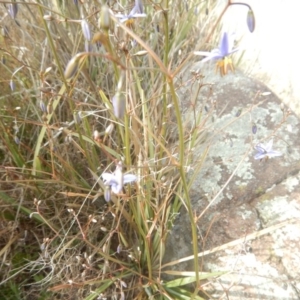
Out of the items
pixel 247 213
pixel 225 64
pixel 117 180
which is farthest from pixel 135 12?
pixel 247 213

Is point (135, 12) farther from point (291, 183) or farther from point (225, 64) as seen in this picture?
point (291, 183)

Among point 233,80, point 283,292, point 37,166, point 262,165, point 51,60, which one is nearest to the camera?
point 283,292

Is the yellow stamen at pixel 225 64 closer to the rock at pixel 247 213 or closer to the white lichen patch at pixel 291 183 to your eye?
the rock at pixel 247 213

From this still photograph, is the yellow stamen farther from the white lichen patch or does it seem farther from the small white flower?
the white lichen patch

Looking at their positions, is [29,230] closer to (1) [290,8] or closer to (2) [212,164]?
(2) [212,164]

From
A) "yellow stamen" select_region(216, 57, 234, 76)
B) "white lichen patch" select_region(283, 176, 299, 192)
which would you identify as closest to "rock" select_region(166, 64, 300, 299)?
"white lichen patch" select_region(283, 176, 299, 192)

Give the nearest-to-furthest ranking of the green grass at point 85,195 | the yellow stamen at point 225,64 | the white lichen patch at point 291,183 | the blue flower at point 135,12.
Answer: the yellow stamen at point 225,64, the blue flower at point 135,12, the green grass at point 85,195, the white lichen patch at point 291,183

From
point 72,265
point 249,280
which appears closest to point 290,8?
point 249,280

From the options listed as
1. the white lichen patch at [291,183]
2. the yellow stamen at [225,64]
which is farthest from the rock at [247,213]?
the yellow stamen at [225,64]

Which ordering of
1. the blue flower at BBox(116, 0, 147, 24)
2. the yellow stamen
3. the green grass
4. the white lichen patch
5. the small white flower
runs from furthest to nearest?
the white lichen patch < the green grass < the blue flower at BBox(116, 0, 147, 24) < the yellow stamen < the small white flower

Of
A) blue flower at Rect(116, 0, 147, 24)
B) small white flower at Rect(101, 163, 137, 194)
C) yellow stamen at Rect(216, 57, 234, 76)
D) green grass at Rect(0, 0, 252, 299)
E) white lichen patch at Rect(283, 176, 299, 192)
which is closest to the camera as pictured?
small white flower at Rect(101, 163, 137, 194)

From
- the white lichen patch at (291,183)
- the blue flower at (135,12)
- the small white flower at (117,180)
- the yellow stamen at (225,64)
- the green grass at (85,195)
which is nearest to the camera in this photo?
the small white flower at (117,180)
